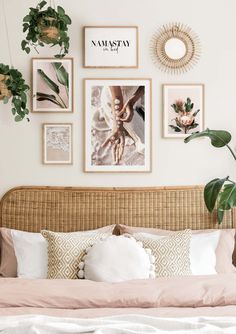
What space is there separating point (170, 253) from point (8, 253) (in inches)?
41.6

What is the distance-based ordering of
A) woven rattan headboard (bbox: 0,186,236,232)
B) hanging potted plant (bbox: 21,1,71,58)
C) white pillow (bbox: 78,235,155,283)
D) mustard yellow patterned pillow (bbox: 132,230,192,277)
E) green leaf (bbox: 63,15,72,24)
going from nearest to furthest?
1. white pillow (bbox: 78,235,155,283)
2. mustard yellow patterned pillow (bbox: 132,230,192,277)
3. hanging potted plant (bbox: 21,1,71,58)
4. green leaf (bbox: 63,15,72,24)
5. woven rattan headboard (bbox: 0,186,236,232)

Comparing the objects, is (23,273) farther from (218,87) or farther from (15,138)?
(218,87)

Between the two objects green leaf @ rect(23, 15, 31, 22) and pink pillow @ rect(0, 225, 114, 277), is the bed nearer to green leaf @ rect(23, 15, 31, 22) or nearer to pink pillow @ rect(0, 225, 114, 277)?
pink pillow @ rect(0, 225, 114, 277)

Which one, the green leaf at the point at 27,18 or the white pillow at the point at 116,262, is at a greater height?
the green leaf at the point at 27,18

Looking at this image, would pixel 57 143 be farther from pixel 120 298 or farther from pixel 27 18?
pixel 120 298

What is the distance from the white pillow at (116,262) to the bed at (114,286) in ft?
0.79

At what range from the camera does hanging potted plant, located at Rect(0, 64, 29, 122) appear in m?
4.24

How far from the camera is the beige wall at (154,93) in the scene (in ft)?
14.7

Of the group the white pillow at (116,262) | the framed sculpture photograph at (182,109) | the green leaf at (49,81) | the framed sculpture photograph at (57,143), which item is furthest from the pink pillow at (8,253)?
the green leaf at (49,81)

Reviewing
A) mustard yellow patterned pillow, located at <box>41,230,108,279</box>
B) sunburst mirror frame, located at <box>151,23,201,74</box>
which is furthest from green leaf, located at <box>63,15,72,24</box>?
mustard yellow patterned pillow, located at <box>41,230,108,279</box>

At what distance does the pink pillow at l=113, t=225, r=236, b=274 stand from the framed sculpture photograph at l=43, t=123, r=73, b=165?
0.60 m

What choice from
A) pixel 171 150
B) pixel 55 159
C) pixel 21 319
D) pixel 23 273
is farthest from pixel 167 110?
pixel 21 319

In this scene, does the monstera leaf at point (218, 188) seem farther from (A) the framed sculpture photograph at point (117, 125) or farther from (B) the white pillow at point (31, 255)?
(B) the white pillow at point (31, 255)

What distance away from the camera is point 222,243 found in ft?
13.8
